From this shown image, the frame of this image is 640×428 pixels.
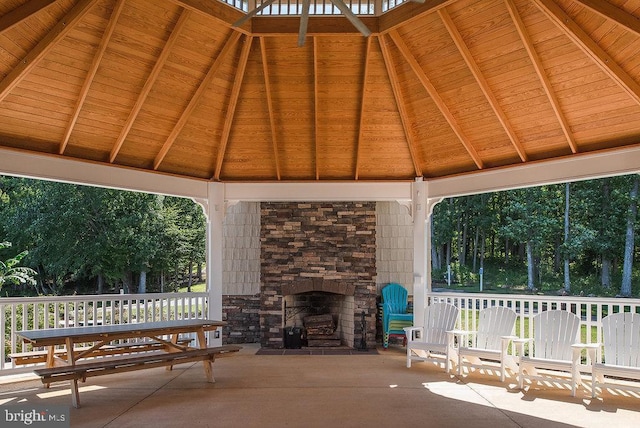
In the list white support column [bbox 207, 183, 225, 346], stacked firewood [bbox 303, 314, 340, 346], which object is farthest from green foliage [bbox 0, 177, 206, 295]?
stacked firewood [bbox 303, 314, 340, 346]

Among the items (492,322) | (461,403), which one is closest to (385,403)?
(461,403)

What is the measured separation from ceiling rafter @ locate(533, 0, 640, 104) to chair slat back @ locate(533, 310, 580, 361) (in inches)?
111

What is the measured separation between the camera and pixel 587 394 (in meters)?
6.31

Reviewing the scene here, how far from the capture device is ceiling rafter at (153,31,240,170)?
23.7 ft

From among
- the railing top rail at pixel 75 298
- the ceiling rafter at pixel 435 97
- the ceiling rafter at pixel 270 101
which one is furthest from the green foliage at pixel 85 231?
the ceiling rafter at pixel 435 97

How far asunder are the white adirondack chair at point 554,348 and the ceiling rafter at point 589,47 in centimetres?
288

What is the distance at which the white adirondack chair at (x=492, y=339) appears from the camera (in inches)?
276

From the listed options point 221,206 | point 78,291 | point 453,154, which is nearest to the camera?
point 453,154

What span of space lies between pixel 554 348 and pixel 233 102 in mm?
5822

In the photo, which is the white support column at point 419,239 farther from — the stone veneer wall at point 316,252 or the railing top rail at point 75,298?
the railing top rail at point 75,298

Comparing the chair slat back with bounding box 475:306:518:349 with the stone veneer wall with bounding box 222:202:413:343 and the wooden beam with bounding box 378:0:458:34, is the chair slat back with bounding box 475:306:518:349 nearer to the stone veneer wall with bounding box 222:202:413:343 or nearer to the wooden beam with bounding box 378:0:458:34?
the stone veneer wall with bounding box 222:202:413:343

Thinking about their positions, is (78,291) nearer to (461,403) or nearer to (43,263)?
(43,263)

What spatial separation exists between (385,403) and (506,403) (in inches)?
55.4

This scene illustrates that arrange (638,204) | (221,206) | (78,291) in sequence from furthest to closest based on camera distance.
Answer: (78,291), (638,204), (221,206)
